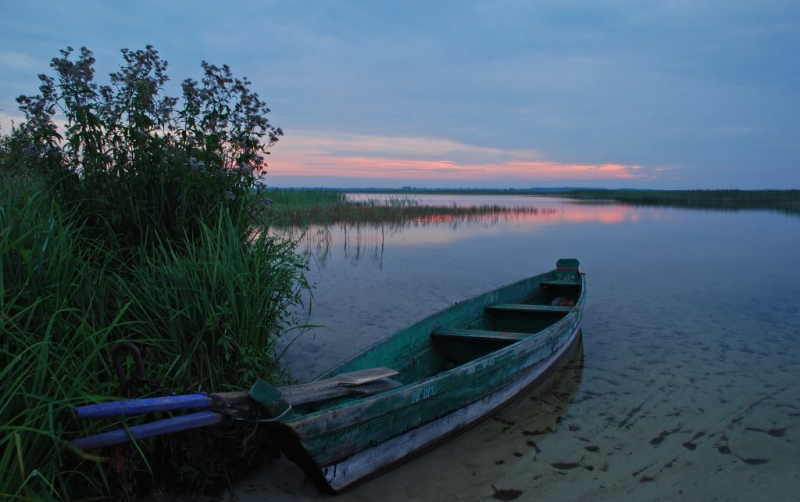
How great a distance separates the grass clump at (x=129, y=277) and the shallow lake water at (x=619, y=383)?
76cm

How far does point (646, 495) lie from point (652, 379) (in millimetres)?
2281

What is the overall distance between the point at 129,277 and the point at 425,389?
2.35 m

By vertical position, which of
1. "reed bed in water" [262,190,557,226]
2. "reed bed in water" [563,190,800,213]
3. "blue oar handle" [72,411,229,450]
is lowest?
"blue oar handle" [72,411,229,450]

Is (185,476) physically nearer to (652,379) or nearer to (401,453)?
(401,453)

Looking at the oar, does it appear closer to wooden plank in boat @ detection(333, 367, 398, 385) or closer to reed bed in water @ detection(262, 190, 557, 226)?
wooden plank in boat @ detection(333, 367, 398, 385)

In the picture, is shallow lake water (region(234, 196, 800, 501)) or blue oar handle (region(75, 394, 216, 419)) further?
shallow lake water (region(234, 196, 800, 501))

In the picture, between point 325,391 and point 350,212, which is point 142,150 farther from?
point 350,212

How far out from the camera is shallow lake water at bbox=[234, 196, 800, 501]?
3.43 metres

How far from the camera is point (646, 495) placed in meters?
3.33

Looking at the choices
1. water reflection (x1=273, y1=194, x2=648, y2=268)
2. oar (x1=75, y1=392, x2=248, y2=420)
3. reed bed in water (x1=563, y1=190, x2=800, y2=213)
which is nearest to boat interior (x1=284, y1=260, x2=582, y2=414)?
oar (x1=75, y1=392, x2=248, y2=420)

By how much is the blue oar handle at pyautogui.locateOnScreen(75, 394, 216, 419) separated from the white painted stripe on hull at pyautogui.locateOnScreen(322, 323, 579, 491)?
0.86 metres

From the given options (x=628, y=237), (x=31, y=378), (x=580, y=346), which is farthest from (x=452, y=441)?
(x=628, y=237)

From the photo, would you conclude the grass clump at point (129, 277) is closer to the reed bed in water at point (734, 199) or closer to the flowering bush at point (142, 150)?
the flowering bush at point (142, 150)

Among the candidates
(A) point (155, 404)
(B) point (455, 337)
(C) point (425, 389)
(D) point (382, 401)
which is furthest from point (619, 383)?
(A) point (155, 404)
